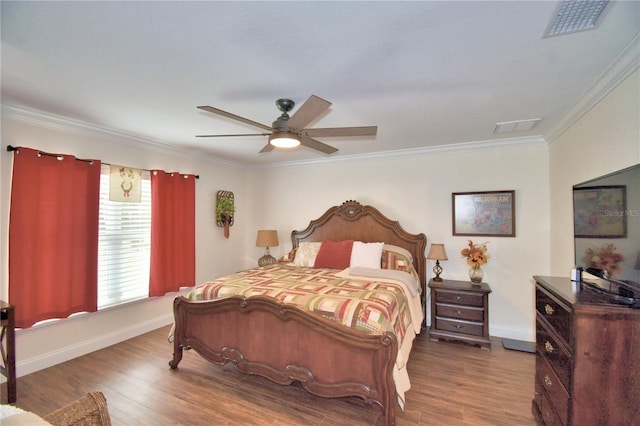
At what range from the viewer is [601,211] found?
1763 millimetres

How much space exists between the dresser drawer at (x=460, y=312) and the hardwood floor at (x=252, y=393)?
0.39 m

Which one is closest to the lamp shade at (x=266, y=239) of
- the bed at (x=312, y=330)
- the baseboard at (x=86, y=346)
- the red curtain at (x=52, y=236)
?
the bed at (x=312, y=330)

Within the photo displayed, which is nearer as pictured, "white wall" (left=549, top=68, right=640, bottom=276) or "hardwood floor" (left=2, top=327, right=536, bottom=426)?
"white wall" (left=549, top=68, right=640, bottom=276)

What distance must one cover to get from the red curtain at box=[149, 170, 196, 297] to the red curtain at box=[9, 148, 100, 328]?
0.67 metres

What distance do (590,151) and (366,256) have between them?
2.37 m

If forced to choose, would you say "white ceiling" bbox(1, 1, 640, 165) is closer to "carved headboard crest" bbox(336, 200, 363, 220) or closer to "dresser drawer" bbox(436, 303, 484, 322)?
"carved headboard crest" bbox(336, 200, 363, 220)

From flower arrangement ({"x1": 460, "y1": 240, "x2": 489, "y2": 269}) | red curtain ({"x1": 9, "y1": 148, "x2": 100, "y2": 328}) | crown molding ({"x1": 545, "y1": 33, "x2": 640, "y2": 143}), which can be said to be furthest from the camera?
flower arrangement ({"x1": 460, "y1": 240, "x2": 489, "y2": 269})

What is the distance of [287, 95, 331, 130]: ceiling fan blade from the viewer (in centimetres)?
174

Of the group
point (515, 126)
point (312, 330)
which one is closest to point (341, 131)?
point (312, 330)

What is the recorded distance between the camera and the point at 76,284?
295cm

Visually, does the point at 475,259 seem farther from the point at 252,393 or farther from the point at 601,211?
the point at 252,393

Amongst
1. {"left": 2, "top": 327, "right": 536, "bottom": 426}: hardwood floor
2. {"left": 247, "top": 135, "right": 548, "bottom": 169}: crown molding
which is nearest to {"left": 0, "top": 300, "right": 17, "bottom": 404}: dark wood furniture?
{"left": 2, "top": 327, "right": 536, "bottom": 426}: hardwood floor

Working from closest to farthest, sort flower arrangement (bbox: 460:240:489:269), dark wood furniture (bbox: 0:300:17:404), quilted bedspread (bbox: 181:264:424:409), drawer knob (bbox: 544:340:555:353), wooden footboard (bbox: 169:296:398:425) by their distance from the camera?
drawer knob (bbox: 544:340:555:353) < wooden footboard (bbox: 169:296:398:425) < quilted bedspread (bbox: 181:264:424:409) < dark wood furniture (bbox: 0:300:17:404) < flower arrangement (bbox: 460:240:489:269)

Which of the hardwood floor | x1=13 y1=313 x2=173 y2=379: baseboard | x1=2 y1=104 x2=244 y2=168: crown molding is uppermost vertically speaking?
x1=2 y1=104 x2=244 y2=168: crown molding
